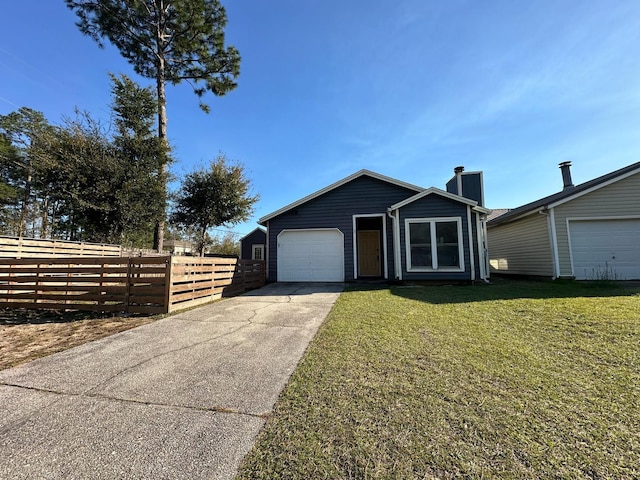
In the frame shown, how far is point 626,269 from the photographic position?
9305 millimetres

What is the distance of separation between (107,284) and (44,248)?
18.2 ft

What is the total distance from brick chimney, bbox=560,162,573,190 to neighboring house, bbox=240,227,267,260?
20617 mm

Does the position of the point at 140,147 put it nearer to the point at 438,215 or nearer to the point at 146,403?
the point at 438,215

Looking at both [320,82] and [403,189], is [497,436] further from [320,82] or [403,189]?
[320,82]

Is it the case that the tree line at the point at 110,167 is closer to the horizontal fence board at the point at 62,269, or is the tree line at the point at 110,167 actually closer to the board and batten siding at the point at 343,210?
the horizontal fence board at the point at 62,269

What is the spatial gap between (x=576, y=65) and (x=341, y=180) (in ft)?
25.2

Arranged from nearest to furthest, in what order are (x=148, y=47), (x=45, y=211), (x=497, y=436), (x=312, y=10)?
(x=497, y=436) → (x=312, y=10) → (x=148, y=47) → (x=45, y=211)

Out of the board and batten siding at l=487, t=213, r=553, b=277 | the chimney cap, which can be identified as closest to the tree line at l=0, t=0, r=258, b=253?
the board and batten siding at l=487, t=213, r=553, b=277

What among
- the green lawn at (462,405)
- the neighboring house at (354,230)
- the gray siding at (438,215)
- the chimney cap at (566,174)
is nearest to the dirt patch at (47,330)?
the green lawn at (462,405)

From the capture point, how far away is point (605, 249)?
952cm

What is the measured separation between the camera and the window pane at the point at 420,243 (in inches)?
389

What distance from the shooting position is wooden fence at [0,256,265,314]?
5.84 m

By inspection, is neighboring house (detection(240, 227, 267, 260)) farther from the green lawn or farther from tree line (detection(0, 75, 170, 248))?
the green lawn

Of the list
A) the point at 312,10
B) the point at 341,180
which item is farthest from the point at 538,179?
the point at 312,10
